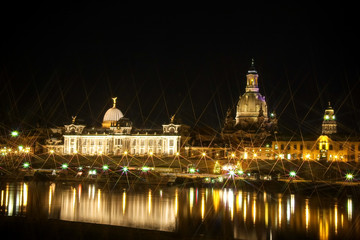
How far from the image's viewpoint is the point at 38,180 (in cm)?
5738

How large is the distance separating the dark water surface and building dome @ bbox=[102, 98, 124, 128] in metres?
62.6

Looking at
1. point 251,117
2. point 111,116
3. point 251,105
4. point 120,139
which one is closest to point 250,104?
point 251,105

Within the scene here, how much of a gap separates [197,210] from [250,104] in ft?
255

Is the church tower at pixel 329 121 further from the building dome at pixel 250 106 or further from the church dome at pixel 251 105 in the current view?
the church dome at pixel 251 105

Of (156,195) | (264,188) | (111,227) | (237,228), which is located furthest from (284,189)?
(111,227)

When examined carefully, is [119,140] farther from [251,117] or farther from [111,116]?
[251,117]

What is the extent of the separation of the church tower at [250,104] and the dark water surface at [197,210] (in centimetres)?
6178

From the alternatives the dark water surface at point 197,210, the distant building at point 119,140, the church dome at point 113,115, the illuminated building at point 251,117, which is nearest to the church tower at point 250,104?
the illuminated building at point 251,117

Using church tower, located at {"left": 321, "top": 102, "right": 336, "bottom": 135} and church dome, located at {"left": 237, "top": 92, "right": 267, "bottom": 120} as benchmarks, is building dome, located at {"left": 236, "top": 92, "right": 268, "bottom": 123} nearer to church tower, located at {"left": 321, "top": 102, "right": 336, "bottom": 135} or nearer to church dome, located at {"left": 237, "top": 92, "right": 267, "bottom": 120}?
church dome, located at {"left": 237, "top": 92, "right": 267, "bottom": 120}

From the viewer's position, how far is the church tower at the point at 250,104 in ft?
357

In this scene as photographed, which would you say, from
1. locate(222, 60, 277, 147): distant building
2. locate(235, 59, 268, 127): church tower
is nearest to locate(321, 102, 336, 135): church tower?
locate(222, 60, 277, 147): distant building

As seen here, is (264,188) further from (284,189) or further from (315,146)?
(315,146)

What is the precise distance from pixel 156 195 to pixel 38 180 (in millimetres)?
19770

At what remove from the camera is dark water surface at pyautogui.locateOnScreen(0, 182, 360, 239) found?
2659 centimetres
